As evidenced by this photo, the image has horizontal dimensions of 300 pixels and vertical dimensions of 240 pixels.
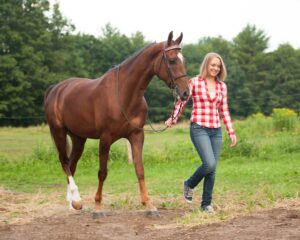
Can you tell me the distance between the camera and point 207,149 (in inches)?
240

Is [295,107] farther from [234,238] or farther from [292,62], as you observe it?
[234,238]

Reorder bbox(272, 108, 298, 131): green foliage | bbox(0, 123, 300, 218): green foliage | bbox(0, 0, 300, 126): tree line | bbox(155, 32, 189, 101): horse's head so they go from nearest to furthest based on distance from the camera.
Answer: bbox(155, 32, 189, 101): horse's head
bbox(0, 123, 300, 218): green foliage
bbox(272, 108, 298, 131): green foliage
bbox(0, 0, 300, 126): tree line

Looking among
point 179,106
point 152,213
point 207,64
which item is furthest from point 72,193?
point 207,64

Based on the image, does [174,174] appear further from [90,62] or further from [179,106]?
[90,62]

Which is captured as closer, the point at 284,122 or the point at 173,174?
the point at 173,174

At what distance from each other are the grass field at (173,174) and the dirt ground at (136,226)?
453 millimetres

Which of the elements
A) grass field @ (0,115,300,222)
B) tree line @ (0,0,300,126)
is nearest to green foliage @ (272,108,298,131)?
grass field @ (0,115,300,222)

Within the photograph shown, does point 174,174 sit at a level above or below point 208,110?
below

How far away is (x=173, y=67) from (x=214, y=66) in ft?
1.71

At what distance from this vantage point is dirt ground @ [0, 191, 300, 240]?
4664 millimetres

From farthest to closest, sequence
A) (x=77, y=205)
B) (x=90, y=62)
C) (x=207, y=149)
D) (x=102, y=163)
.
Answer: (x=90, y=62) → (x=77, y=205) → (x=102, y=163) → (x=207, y=149)

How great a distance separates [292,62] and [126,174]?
169 ft

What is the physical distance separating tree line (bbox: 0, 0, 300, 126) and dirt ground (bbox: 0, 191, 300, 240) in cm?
2915

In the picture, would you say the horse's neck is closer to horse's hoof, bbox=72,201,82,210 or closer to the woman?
the woman
